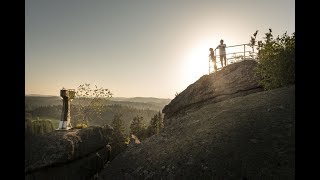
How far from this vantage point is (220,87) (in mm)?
24000

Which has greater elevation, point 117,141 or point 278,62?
point 278,62

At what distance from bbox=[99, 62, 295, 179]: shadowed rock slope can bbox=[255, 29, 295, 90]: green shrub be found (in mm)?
1754

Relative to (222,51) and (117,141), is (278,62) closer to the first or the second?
(222,51)

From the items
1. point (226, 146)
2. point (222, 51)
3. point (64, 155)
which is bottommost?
point (64, 155)

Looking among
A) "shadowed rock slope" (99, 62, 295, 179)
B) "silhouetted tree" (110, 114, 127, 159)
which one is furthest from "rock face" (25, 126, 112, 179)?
"silhouetted tree" (110, 114, 127, 159)

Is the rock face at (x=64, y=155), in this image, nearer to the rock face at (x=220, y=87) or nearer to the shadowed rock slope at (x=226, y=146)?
the shadowed rock slope at (x=226, y=146)

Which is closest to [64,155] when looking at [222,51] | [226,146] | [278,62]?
[226,146]

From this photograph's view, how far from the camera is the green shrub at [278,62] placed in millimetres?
18125

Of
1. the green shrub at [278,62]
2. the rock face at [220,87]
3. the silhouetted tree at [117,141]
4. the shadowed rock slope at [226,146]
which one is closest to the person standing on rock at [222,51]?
the rock face at [220,87]

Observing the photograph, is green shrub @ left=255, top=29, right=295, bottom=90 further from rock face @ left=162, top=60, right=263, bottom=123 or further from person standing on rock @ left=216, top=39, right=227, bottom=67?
person standing on rock @ left=216, top=39, right=227, bottom=67

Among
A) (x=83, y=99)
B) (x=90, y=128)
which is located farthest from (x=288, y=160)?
(x=83, y=99)

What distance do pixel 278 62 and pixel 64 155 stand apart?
1257cm
